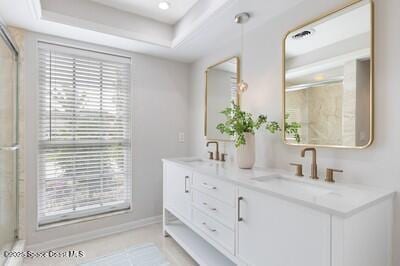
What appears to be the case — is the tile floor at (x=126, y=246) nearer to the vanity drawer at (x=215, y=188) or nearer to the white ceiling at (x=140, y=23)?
the vanity drawer at (x=215, y=188)

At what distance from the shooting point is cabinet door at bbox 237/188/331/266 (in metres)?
1.01

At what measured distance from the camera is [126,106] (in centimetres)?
269

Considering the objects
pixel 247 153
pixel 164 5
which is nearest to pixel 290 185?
pixel 247 153

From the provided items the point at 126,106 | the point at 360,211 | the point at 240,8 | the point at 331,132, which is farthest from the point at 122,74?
the point at 360,211

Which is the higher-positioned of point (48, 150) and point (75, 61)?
point (75, 61)

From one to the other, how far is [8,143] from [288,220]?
232 cm

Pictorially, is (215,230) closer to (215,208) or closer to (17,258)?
(215,208)

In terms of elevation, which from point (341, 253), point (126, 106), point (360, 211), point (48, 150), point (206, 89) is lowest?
point (341, 253)

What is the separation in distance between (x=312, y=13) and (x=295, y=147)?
3.26ft

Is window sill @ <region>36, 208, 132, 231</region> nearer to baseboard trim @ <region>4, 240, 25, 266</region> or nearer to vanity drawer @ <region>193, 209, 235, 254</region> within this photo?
baseboard trim @ <region>4, 240, 25, 266</region>

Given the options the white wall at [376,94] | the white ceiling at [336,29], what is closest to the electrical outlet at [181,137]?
the white wall at [376,94]

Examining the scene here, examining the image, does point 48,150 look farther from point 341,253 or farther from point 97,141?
point 341,253

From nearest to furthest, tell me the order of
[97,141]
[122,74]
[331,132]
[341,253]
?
[341,253], [331,132], [97,141], [122,74]

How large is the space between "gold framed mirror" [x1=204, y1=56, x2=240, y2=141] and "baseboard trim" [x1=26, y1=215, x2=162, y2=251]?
4.36 ft
